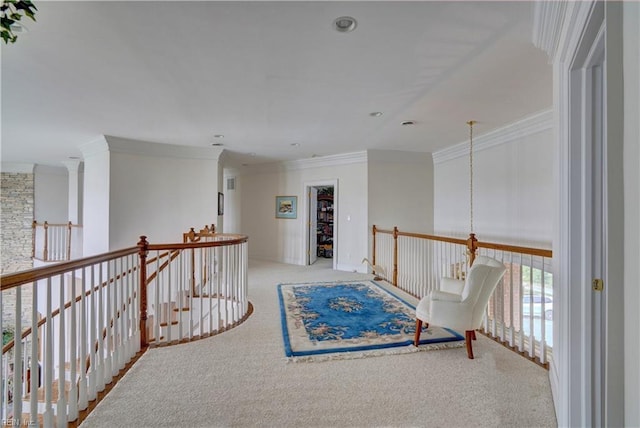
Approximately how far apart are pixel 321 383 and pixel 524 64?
10.0ft

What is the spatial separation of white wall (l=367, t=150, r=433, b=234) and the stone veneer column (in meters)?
8.79

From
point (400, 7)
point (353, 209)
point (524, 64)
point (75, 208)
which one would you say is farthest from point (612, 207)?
point (75, 208)

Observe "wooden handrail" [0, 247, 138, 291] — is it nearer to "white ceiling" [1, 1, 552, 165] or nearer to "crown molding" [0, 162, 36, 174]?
"white ceiling" [1, 1, 552, 165]

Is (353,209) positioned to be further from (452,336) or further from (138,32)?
(138,32)

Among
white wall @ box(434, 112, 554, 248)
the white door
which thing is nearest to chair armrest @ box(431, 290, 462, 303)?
white wall @ box(434, 112, 554, 248)

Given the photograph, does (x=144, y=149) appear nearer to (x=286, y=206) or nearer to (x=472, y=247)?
(x=286, y=206)

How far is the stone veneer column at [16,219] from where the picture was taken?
25.7 feet

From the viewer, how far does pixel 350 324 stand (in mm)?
3359

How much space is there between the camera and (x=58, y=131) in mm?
4879

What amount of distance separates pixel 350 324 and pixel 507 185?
128 inches

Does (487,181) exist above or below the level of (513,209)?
above

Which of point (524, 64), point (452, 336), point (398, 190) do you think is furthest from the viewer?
point (398, 190)

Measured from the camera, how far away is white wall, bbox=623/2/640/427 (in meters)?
0.71

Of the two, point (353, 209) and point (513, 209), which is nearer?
point (513, 209)
